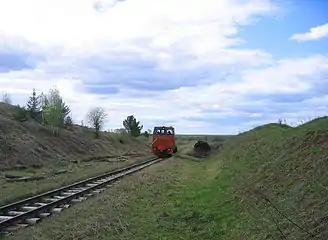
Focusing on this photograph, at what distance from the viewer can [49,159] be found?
38844mm

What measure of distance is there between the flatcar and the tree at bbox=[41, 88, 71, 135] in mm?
12141

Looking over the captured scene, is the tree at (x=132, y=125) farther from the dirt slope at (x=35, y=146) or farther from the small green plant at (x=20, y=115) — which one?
the small green plant at (x=20, y=115)

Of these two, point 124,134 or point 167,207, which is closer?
point 167,207

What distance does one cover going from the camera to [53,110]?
57.7 meters

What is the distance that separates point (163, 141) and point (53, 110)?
1645cm

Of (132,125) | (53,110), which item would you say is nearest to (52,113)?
(53,110)

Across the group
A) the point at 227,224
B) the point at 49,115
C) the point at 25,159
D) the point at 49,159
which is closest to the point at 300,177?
the point at 227,224

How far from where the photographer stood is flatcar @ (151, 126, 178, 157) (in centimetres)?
4953

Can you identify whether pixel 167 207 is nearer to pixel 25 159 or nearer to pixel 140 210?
pixel 140 210

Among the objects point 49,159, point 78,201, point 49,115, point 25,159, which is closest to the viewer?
point 78,201

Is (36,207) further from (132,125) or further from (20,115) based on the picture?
(132,125)

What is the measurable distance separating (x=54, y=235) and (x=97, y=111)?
7017cm

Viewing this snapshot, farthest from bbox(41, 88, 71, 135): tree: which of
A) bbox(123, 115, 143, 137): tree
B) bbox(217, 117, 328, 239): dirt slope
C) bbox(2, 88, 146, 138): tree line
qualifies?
bbox(217, 117, 328, 239): dirt slope

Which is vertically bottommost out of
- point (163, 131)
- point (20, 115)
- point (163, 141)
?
point (163, 141)
